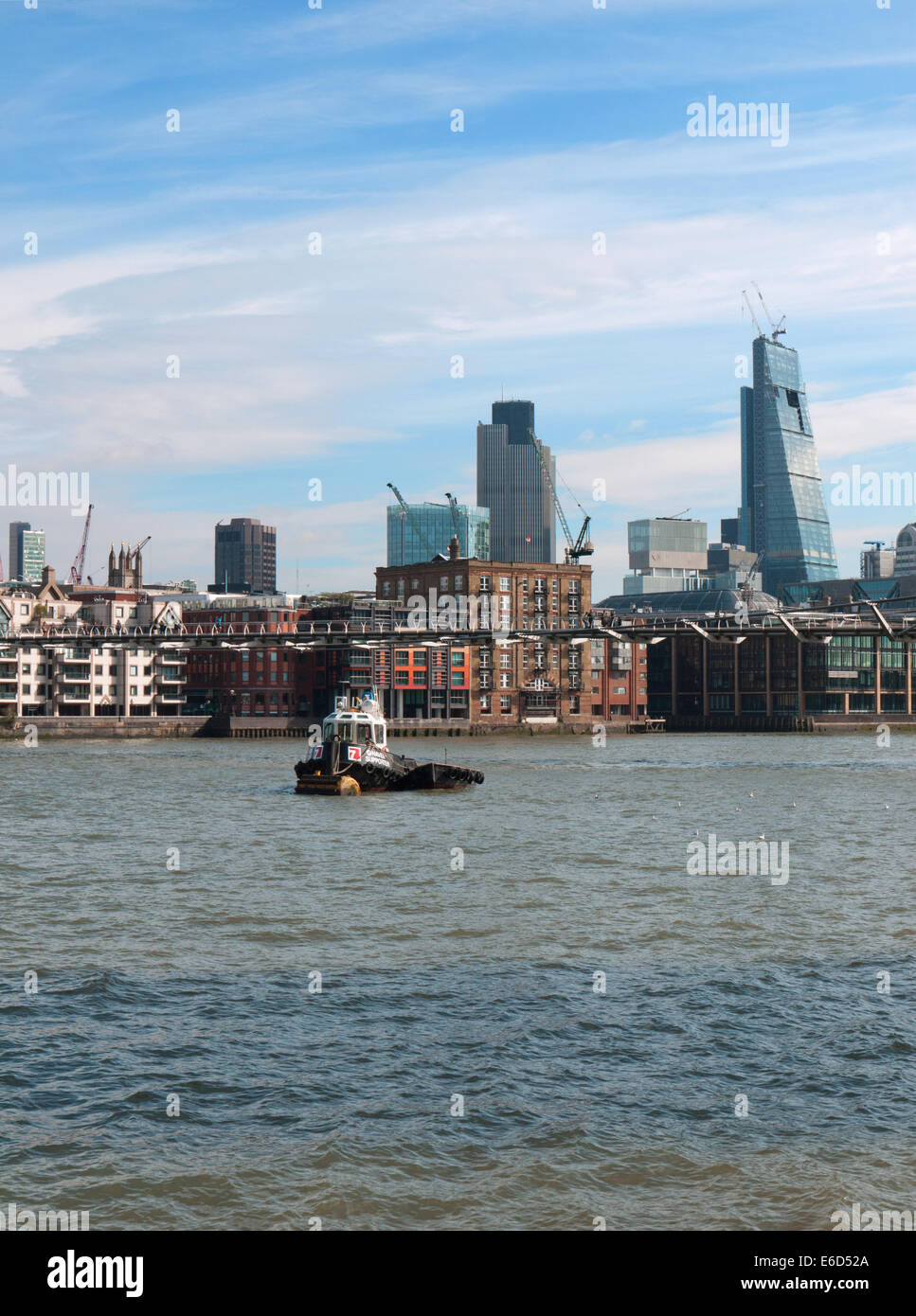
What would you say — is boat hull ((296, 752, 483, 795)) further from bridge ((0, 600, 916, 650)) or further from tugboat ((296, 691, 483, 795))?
bridge ((0, 600, 916, 650))

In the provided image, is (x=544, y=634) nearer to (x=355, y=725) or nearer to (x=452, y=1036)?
(x=355, y=725)

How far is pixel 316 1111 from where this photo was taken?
1623 cm

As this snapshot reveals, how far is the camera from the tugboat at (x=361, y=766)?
214 ft

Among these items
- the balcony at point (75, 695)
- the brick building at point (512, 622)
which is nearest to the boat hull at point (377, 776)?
the balcony at point (75, 695)

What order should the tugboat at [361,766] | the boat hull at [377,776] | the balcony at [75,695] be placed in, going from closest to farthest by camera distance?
the boat hull at [377,776], the tugboat at [361,766], the balcony at [75,695]

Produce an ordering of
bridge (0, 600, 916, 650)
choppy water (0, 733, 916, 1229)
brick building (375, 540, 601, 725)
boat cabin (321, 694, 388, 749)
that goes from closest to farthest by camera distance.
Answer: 1. choppy water (0, 733, 916, 1229)
2. boat cabin (321, 694, 388, 749)
3. bridge (0, 600, 916, 650)
4. brick building (375, 540, 601, 725)

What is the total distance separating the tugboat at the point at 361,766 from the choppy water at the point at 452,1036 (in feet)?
73.5

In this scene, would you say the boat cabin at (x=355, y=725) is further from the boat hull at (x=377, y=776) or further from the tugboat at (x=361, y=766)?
the boat hull at (x=377, y=776)

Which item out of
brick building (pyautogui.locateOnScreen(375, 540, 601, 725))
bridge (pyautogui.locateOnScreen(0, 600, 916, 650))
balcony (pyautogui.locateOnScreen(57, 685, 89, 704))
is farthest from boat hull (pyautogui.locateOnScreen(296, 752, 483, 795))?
brick building (pyautogui.locateOnScreen(375, 540, 601, 725))

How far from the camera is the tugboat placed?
65125 mm

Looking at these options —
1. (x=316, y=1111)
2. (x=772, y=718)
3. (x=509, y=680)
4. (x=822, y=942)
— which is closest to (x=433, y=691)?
(x=509, y=680)

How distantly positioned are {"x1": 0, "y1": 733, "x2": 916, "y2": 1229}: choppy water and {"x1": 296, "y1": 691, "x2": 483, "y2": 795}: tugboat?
22407 mm

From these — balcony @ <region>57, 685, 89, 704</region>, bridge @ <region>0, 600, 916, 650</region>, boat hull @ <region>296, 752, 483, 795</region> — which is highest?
bridge @ <region>0, 600, 916, 650</region>
